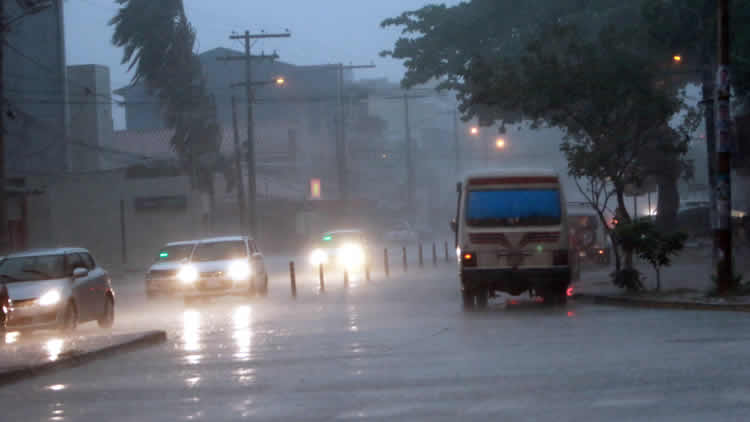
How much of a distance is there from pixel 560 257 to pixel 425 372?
9.03m

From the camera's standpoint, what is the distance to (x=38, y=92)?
55.4 metres

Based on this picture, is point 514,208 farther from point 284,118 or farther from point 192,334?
point 284,118

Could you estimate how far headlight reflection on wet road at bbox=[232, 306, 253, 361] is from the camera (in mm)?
14252

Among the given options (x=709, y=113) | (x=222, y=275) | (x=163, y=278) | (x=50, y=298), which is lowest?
(x=163, y=278)

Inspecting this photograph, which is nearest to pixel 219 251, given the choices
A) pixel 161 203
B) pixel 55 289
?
pixel 55 289

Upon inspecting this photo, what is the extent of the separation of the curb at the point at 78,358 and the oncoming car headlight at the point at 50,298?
295cm

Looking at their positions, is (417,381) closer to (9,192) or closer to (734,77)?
(734,77)

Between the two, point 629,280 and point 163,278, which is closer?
point 629,280

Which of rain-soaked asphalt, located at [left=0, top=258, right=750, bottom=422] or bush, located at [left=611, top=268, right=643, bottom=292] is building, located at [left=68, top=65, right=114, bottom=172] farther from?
rain-soaked asphalt, located at [left=0, top=258, right=750, bottom=422]

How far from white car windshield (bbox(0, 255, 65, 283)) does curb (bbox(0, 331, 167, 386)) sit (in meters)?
3.89

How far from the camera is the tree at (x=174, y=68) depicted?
6094 centimetres

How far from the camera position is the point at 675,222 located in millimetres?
44875

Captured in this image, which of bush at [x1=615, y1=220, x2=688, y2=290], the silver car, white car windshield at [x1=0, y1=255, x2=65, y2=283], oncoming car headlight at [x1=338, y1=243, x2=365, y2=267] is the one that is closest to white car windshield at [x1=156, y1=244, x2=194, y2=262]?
the silver car

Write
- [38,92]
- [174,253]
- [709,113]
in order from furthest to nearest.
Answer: [38,92] → [174,253] → [709,113]
